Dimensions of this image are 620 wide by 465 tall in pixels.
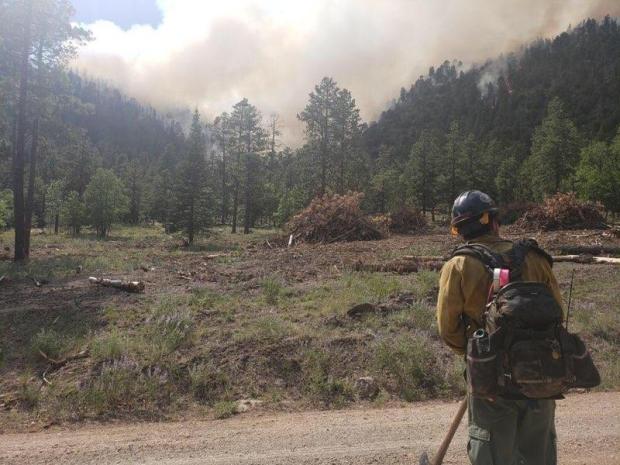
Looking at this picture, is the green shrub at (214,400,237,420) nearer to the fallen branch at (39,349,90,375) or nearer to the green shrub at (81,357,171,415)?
the green shrub at (81,357,171,415)

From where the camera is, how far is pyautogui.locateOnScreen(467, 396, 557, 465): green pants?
2738 millimetres

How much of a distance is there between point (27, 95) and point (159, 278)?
35.9 ft

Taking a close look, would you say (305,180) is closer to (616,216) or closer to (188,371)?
(616,216)

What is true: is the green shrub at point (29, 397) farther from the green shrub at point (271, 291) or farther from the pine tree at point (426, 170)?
the pine tree at point (426, 170)

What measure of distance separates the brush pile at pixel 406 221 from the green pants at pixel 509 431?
26.4m

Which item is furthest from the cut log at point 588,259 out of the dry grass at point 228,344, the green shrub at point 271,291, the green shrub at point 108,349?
the green shrub at point 108,349

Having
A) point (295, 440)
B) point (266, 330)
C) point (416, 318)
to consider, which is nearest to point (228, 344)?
point (266, 330)

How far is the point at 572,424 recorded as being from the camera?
17.0 feet

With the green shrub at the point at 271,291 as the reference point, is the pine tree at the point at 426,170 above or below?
above

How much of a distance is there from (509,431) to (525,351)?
63 cm

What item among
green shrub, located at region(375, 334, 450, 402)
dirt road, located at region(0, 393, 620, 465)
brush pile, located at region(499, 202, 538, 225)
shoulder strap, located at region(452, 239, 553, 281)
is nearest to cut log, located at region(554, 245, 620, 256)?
green shrub, located at region(375, 334, 450, 402)

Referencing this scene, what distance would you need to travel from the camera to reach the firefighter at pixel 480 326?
2.75 metres

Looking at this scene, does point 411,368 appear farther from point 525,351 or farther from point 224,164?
point 224,164

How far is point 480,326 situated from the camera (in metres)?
2.91
